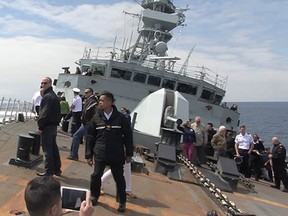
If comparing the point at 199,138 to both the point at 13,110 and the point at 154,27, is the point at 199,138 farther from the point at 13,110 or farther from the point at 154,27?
the point at 154,27

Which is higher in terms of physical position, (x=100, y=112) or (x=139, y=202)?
A: (x=100, y=112)

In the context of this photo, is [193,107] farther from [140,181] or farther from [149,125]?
[140,181]

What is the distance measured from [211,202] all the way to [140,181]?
4.85 feet

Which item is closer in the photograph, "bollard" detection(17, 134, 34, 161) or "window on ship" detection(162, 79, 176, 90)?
"bollard" detection(17, 134, 34, 161)

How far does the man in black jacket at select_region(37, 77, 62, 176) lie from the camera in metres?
6.37

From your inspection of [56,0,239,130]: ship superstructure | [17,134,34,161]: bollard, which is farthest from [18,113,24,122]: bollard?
[17,134,34,161]: bollard

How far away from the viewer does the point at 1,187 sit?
19.1 ft

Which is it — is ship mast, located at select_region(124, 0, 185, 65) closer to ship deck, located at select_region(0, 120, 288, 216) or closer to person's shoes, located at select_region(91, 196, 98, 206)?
ship deck, located at select_region(0, 120, 288, 216)

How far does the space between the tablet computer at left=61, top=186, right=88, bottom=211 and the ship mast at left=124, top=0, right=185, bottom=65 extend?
81.7ft

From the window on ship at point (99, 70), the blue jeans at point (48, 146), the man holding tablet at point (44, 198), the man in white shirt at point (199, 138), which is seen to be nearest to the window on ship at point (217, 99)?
the window on ship at point (99, 70)

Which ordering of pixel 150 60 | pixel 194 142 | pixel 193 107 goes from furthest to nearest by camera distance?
→ pixel 150 60 → pixel 193 107 → pixel 194 142

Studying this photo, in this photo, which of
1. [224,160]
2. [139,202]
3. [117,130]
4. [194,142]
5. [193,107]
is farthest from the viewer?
[193,107]

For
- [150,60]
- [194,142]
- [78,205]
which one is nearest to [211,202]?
[194,142]

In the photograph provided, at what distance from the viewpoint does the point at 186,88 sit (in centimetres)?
2377
